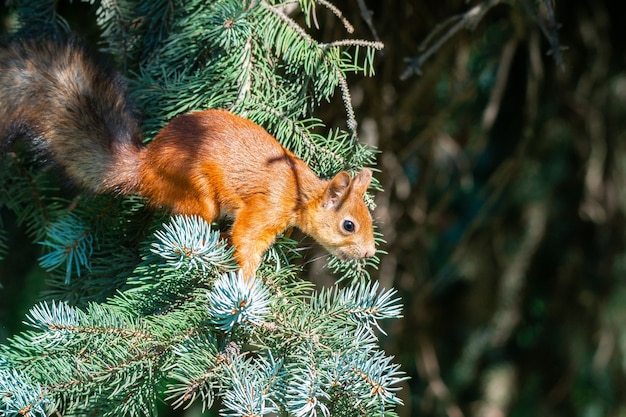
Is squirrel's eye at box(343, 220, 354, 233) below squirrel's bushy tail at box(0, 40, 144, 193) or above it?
below

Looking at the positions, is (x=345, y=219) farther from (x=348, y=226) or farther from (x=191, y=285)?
(x=191, y=285)

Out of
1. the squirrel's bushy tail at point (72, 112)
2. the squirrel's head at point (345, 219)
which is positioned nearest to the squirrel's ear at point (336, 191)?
the squirrel's head at point (345, 219)

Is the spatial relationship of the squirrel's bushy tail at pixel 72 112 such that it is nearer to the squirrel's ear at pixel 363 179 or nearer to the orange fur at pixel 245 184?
the orange fur at pixel 245 184

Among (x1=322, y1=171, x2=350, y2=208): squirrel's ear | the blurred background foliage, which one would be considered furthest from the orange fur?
the blurred background foliage

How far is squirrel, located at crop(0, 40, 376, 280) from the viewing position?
1.42 m

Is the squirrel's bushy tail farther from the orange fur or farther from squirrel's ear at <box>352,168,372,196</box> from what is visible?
squirrel's ear at <box>352,168,372,196</box>

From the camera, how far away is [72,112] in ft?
4.82

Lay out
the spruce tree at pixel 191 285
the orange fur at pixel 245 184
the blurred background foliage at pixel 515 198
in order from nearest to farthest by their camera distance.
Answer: the spruce tree at pixel 191 285 < the orange fur at pixel 245 184 < the blurred background foliage at pixel 515 198

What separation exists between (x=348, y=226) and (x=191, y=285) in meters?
0.41

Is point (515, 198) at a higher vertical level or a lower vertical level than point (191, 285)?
lower

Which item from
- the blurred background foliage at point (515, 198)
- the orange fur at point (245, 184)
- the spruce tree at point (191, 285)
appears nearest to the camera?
the spruce tree at point (191, 285)

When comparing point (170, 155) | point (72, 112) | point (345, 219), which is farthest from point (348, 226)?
point (72, 112)

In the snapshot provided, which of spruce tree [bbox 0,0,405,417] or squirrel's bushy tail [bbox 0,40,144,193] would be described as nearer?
spruce tree [bbox 0,0,405,417]

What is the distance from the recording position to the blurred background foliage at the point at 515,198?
202 centimetres
